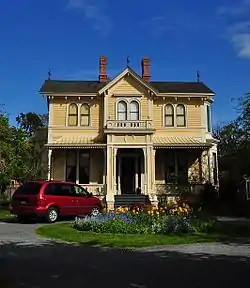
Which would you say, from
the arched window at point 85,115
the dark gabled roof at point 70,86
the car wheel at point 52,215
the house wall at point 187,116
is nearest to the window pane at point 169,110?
the house wall at point 187,116

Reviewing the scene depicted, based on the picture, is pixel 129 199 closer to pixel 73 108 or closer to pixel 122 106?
pixel 122 106

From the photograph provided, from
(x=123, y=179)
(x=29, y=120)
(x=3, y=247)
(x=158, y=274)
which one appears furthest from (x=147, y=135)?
(x=29, y=120)

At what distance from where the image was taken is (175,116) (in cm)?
3284

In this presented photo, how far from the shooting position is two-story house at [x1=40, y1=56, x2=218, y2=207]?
32000mm

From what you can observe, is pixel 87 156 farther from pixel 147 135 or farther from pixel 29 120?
pixel 29 120

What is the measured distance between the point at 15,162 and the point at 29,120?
165 ft

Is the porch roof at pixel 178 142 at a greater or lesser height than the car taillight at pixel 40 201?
greater

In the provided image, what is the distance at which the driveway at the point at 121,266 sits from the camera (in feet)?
24.5

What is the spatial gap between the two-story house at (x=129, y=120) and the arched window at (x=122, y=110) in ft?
0.24

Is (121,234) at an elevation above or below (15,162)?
below

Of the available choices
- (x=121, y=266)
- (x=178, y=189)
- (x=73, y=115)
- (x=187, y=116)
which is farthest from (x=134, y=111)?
(x=121, y=266)

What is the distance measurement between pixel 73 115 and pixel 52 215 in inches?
514

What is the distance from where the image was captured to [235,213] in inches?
1019

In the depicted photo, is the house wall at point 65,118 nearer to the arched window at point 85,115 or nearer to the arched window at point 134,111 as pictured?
the arched window at point 85,115
